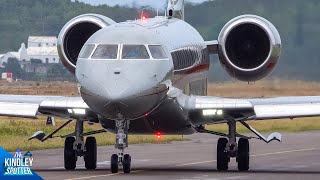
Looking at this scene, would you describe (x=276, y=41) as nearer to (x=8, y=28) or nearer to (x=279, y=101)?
(x=279, y=101)

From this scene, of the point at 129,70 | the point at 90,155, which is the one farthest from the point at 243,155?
the point at 129,70

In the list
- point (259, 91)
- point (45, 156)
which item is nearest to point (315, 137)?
point (259, 91)

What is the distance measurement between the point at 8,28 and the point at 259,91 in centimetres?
4029

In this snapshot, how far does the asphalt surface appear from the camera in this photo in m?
26.3

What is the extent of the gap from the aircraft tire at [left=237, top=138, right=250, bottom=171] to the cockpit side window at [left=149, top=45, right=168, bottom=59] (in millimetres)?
3239

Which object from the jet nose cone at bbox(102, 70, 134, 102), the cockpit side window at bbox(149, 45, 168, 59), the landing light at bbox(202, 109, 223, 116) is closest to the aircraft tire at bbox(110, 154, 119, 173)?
the jet nose cone at bbox(102, 70, 134, 102)

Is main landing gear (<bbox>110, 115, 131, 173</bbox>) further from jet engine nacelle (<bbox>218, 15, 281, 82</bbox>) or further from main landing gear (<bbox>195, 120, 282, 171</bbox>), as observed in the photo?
jet engine nacelle (<bbox>218, 15, 281, 82</bbox>)

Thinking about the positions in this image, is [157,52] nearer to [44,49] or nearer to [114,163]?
[114,163]

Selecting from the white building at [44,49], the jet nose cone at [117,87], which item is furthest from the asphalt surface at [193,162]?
the white building at [44,49]

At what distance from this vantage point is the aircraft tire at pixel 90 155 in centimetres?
2839

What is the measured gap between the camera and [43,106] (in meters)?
27.9

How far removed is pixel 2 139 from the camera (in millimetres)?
39531

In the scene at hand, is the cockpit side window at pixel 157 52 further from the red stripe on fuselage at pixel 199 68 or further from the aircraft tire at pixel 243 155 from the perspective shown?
the aircraft tire at pixel 243 155

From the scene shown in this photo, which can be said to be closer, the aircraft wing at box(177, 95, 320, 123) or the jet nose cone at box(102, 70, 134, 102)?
the jet nose cone at box(102, 70, 134, 102)
